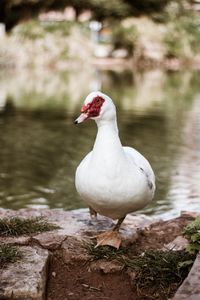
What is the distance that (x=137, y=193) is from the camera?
356cm

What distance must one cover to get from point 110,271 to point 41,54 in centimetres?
2558

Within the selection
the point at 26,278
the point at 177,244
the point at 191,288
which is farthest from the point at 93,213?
the point at 191,288

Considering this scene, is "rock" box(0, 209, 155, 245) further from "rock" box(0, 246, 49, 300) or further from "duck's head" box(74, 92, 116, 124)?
"duck's head" box(74, 92, 116, 124)

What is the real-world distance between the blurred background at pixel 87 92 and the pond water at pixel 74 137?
0.02 m

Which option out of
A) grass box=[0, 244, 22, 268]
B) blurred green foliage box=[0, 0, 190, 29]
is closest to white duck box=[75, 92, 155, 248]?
grass box=[0, 244, 22, 268]

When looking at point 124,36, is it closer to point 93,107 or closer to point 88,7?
point 88,7

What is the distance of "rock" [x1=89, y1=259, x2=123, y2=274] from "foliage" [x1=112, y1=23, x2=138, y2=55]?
29371 mm

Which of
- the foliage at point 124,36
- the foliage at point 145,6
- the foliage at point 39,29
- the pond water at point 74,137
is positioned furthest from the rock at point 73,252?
the foliage at point 145,6

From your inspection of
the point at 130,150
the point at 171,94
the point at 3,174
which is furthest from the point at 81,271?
the point at 171,94

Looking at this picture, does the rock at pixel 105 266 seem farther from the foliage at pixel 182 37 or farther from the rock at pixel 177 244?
the foliage at pixel 182 37

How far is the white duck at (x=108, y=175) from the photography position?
3502 millimetres

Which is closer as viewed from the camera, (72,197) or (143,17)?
(72,197)

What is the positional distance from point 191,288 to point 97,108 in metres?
1.19

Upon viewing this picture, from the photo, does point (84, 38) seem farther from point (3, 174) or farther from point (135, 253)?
point (135, 253)
